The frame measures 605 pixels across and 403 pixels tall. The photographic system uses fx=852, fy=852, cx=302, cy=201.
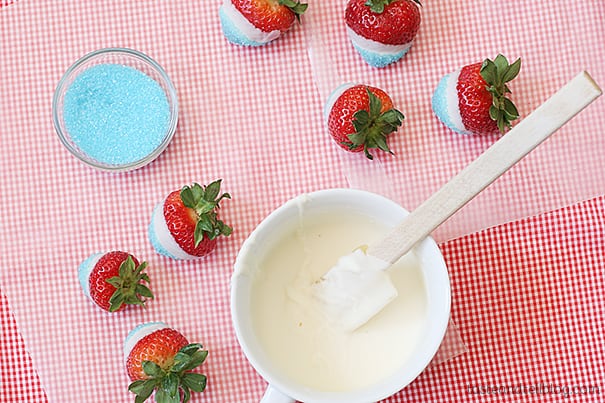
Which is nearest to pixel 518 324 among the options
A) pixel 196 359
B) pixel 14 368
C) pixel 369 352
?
pixel 369 352

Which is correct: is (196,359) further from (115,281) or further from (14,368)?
(14,368)

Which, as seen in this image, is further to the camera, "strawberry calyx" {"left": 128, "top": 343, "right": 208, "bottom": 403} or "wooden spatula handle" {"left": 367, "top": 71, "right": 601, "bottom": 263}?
"strawberry calyx" {"left": 128, "top": 343, "right": 208, "bottom": 403}

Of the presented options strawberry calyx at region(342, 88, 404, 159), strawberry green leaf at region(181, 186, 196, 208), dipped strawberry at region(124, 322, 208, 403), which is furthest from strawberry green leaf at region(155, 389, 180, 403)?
strawberry calyx at region(342, 88, 404, 159)

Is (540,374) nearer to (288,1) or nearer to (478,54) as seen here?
(478,54)

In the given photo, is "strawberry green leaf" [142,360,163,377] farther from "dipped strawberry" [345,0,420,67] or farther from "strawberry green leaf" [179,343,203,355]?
"dipped strawberry" [345,0,420,67]

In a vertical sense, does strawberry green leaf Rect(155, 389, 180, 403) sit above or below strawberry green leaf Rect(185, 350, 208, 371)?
below

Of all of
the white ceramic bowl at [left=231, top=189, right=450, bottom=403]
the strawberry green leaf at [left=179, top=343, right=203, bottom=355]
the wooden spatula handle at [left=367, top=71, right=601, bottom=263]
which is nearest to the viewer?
the wooden spatula handle at [left=367, top=71, right=601, bottom=263]
